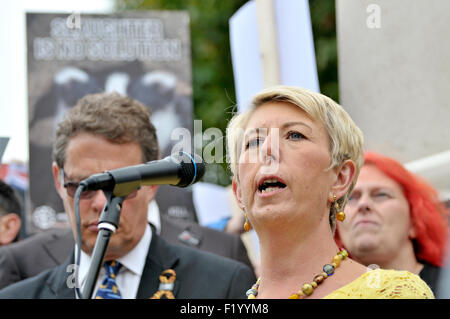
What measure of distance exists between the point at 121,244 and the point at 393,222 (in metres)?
1.47

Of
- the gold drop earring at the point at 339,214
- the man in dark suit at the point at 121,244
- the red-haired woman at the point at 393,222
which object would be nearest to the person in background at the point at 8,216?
the man in dark suit at the point at 121,244

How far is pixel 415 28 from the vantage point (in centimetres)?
382

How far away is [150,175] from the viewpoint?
2281 mm

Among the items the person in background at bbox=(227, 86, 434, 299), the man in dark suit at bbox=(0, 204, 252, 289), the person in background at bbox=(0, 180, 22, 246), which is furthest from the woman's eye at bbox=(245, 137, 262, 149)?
the person in background at bbox=(0, 180, 22, 246)

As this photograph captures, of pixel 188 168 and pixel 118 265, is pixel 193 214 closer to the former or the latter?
pixel 118 265

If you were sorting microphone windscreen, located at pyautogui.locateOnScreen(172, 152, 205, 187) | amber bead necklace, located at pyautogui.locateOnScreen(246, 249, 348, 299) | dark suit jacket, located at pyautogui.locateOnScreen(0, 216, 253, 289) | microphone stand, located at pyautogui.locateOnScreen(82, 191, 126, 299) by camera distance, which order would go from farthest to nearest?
dark suit jacket, located at pyautogui.locateOnScreen(0, 216, 253, 289), amber bead necklace, located at pyautogui.locateOnScreen(246, 249, 348, 299), microphone windscreen, located at pyautogui.locateOnScreen(172, 152, 205, 187), microphone stand, located at pyautogui.locateOnScreen(82, 191, 126, 299)

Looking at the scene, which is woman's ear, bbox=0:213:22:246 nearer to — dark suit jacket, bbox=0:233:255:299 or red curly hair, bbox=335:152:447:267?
dark suit jacket, bbox=0:233:255:299

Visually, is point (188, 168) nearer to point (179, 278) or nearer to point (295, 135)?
point (295, 135)

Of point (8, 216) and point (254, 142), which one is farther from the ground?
point (254, 142)

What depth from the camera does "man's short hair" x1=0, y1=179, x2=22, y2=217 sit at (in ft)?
15.4

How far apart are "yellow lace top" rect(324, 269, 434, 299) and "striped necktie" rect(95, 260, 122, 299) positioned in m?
1.27

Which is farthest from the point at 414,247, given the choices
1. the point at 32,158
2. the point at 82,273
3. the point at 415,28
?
the point at 32,158

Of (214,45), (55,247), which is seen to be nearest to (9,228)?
(55,247)

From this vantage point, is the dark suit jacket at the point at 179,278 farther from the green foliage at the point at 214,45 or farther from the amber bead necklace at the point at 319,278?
the green foliage at the point at 214,45
